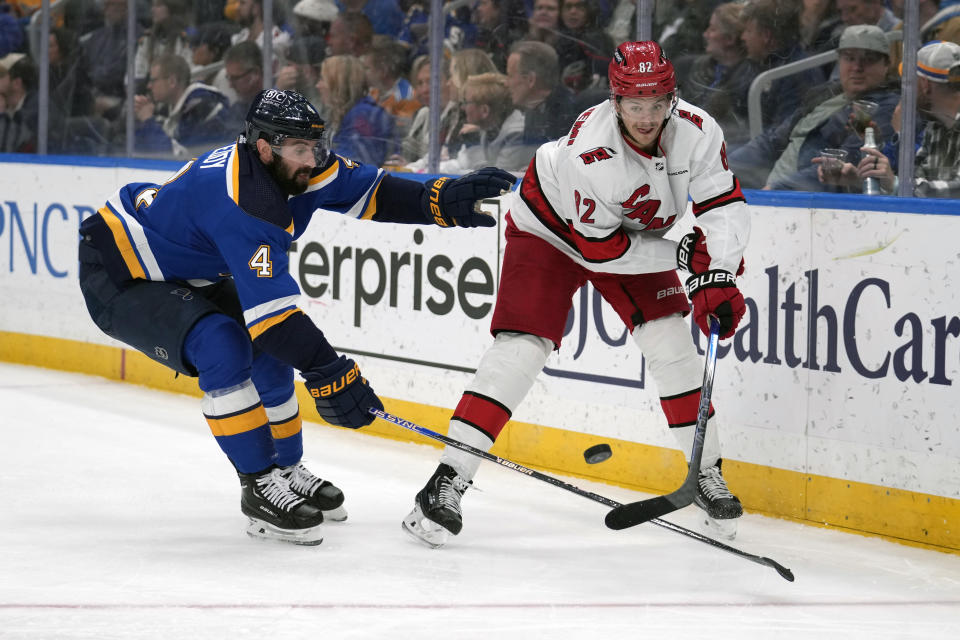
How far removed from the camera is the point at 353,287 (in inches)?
186

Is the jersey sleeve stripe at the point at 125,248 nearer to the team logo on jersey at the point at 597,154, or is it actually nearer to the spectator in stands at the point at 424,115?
the team logo on jersey at the point at 597,154

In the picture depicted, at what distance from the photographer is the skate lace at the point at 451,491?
3109 millimetres

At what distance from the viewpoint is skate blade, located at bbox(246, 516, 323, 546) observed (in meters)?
3.12

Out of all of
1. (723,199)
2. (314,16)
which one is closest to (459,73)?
(314,16)

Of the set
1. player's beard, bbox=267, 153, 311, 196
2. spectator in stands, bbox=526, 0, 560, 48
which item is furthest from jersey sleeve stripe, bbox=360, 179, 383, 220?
spectator in stands, bbox=526, 0, 560, 48

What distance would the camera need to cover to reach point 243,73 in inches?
210

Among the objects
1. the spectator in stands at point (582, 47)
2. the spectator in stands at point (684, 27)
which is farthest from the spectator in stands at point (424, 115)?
the spectator in stands at point (684, 27)

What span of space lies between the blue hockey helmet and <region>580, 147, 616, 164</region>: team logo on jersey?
616 millimetres

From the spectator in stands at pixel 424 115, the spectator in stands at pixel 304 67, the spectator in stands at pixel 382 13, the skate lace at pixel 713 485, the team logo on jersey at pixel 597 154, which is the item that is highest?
the spectator in stands at pixel 382 13

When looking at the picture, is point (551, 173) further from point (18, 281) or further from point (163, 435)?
point (18, 281)

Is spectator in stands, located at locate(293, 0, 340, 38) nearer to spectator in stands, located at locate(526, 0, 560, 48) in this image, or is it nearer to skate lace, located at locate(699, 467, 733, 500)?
spectator in stands, located at locate(526, 0, 560, 48)

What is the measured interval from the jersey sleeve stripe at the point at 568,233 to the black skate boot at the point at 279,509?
2.91 ft

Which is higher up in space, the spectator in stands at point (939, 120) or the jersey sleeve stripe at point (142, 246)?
the spectator in stands at point (939, 120)
